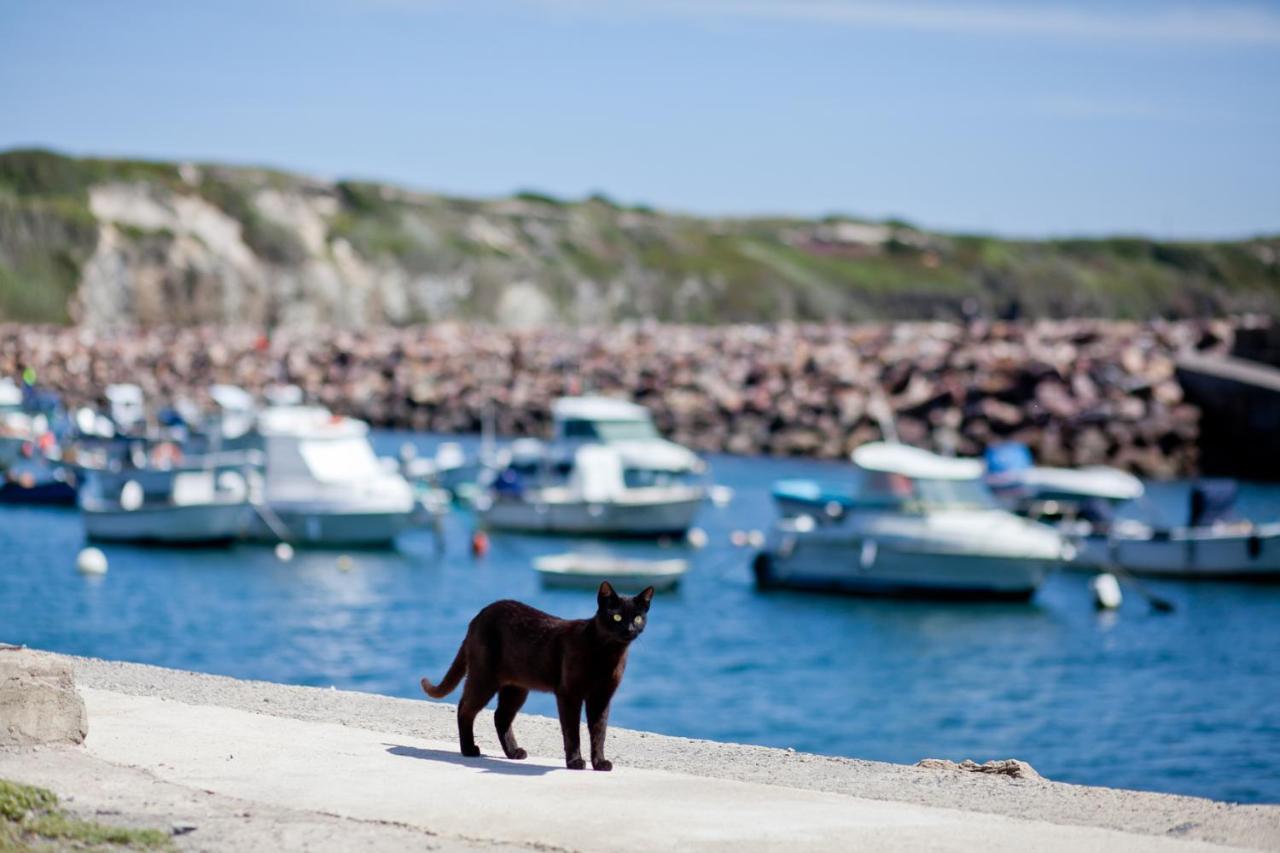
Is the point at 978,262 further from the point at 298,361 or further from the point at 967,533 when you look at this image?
the point at 967,533

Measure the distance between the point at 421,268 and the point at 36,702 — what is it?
463 ft

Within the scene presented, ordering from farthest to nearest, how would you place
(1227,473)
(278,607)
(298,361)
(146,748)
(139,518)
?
1. (298,361)
2. (1227,473)
3. (139,518)
4. (278,607)
5. (146,748)

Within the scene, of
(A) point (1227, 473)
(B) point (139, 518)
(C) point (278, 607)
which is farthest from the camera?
(A) point (1227, 473)

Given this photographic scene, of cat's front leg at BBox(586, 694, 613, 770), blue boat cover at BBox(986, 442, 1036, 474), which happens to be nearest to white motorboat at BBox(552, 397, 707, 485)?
blue boat cover at BBox(986, 442, 1036, 474)

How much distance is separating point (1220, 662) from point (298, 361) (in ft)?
240

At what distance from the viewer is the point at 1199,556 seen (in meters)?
40.9

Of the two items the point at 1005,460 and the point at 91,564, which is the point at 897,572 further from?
the point at 91,564

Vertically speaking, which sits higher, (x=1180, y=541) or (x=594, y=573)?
(x=1180, y=541)

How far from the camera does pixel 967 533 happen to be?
3606 centimetres

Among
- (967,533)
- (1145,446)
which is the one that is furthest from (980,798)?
(1145,446)

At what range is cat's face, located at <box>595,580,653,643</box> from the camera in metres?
9.40

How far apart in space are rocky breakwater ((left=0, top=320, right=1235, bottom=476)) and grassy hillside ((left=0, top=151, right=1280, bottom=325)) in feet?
65.2

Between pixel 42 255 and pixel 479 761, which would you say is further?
pixel 42 255

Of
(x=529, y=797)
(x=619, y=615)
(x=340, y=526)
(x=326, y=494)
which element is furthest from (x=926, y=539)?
(x=529, y=797)
